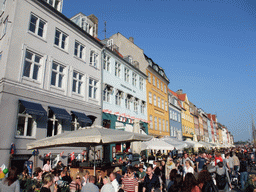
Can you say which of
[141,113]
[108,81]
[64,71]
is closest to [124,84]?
[108,81]

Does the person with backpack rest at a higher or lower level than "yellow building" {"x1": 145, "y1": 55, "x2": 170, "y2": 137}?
lower

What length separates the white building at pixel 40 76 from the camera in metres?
11.2

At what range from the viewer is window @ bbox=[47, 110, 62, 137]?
13477mm

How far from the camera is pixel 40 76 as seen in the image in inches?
517

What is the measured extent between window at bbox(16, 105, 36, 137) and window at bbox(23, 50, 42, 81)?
87.3 inches

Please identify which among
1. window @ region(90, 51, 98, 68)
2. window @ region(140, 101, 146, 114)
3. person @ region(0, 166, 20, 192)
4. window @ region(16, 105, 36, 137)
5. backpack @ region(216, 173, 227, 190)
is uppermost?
window @ region(90, 51, 98, 68)

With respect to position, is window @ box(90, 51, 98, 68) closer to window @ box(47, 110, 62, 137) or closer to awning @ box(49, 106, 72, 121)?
awning @ box(49, 106, 72, 121)

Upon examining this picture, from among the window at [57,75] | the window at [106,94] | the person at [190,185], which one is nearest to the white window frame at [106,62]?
the window at [106,94]

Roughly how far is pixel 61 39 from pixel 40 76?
12.9 feet

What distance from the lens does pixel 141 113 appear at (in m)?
26.7

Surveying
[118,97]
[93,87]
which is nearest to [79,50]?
[93,87]

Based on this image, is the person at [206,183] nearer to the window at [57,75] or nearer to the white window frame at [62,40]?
the window at [57,75]

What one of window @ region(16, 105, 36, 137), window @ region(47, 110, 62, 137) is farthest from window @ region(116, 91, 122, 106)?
window @ region(16, 105, 36, 137)

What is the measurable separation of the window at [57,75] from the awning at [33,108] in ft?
8.09
